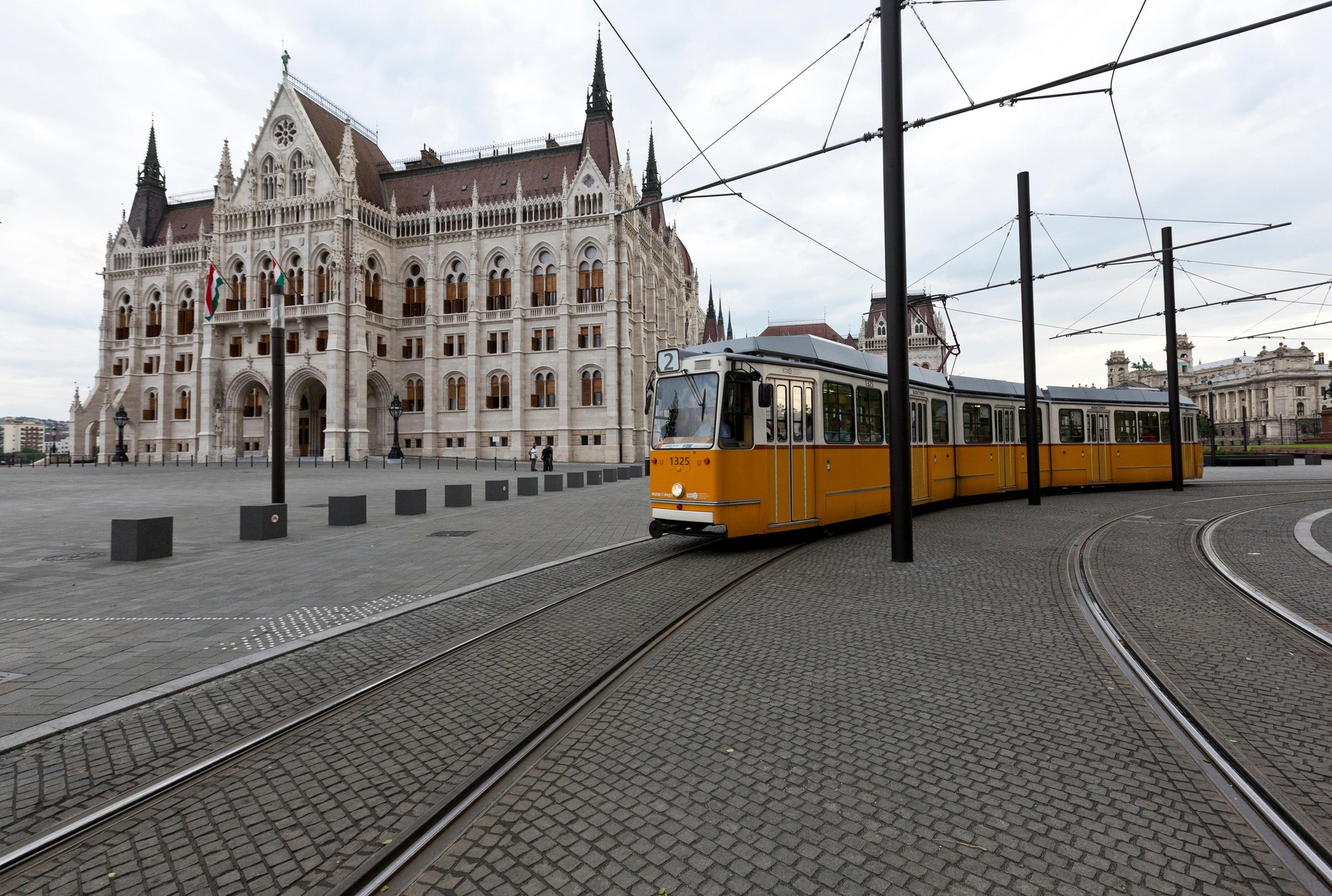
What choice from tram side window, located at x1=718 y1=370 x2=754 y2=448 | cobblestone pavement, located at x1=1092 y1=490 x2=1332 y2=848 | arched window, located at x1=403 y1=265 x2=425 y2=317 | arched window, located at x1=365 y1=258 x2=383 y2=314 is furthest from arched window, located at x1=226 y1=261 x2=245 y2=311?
cobblestone pavement, located at x1=1092 y1=490 x2=1332 y2=848

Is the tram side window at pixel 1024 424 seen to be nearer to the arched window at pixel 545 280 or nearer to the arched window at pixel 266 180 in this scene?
the arched window at pixel 545 280

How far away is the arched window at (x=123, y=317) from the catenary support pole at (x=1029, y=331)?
7234cm

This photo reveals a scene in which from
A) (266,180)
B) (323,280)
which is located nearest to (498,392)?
(323,280)

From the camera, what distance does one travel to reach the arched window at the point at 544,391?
49.0 metres

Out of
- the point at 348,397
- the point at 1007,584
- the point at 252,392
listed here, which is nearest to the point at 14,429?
the point at 252,392

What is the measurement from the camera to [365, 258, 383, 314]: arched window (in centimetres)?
4997

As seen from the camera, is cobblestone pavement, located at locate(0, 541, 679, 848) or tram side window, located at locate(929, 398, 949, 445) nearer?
cobblestone pavement, located at locate(0, 541, 679, 848)

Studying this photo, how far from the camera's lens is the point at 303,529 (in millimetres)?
12211

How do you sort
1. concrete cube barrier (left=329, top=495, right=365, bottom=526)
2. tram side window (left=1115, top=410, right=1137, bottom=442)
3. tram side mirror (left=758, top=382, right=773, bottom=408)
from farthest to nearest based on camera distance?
tram side window (left=1115, top=410, right=1137, bottom=442) < concrete cube barrier (left=329, top=495, right=365, bottom=526) < tram side mirror (left=758, top=382, right=773, bottom=408)

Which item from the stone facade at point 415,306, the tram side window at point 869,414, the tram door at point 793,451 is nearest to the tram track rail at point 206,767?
the tram door at point 793,451

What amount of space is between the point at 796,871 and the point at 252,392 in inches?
2434

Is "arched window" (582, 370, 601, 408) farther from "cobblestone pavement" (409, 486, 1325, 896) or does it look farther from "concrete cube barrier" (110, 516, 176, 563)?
"cobblestone pavement" (409, 486, 1325, 896)

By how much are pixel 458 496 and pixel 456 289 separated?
39950 mm

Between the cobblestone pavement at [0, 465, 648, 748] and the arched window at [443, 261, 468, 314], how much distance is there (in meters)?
36.2
